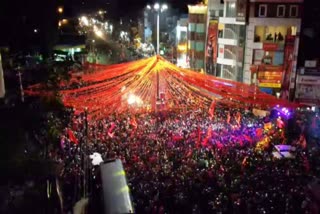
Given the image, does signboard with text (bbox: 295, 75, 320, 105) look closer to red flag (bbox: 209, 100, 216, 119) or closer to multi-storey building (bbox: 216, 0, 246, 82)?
multi-storey building (bbox: 216, 0, 246, 82)

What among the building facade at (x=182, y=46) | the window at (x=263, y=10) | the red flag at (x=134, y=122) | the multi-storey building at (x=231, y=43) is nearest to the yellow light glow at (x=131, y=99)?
the red flag at (x=134, y=122)

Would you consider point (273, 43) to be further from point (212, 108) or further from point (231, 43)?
point (212, 108)

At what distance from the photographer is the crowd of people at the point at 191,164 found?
479 inches

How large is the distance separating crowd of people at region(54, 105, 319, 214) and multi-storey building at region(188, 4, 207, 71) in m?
18.8

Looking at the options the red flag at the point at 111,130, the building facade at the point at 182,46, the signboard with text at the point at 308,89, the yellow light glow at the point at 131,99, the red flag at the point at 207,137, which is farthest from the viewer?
the building facade at the point at 182,46

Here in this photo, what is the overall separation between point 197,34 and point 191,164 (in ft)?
88.8

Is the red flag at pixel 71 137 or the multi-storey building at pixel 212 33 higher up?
the multi-storey building at pixel 212 33

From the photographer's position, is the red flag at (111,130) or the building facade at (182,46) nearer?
the red flag at (111,130)

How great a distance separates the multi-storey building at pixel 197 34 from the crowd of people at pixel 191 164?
739 inches

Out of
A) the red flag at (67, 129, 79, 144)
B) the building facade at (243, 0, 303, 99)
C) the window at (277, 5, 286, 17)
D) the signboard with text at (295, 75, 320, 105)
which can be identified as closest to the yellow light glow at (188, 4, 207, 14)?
the building facade at (243, 0, 303, 99)

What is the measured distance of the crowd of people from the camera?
12172 mm

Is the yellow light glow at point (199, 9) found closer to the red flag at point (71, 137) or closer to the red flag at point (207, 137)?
the red flag at point (207, 137)

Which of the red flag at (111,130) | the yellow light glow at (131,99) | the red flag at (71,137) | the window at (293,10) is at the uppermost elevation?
the window at (293,10)

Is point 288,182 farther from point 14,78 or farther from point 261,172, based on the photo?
point 14,78
